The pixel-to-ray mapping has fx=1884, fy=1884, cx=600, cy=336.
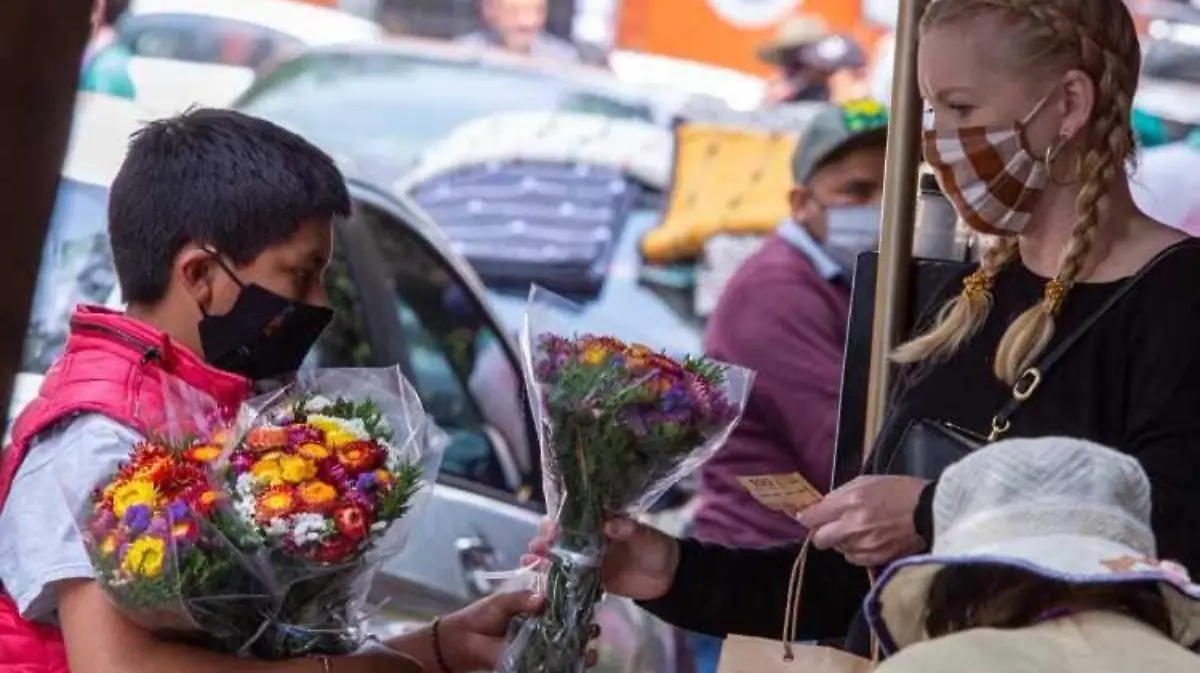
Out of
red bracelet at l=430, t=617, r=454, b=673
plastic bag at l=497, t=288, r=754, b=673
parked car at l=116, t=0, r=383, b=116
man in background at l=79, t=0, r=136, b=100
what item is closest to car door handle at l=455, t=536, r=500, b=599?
parked car at l=116, t=0, r=383, b=116

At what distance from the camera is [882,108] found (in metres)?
5.01

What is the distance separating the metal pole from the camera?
9.95ft

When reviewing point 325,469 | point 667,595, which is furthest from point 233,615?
point 667,595

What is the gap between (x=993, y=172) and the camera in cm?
243

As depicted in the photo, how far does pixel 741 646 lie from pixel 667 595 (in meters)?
0.28

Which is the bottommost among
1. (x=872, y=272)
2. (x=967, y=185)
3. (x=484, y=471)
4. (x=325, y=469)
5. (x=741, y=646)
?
(x=484, y=471)

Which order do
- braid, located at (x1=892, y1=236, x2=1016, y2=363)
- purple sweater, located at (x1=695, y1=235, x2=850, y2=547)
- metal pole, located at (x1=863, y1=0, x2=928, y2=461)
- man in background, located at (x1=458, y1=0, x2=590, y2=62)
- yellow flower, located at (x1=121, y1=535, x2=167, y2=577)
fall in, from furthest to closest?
man in background, located at (x1=458, y1=0, x2=590, y2=62) < purple sweater, located at (x1=695, y1=235, x2=850, y2=547) < metal pole, located at (x1=863, y1=0, x2=928, y2=461) < braid, located at (x1=892, y1=236, x2=1016, y2=363) < yellow flower, located at (x1=121, y1=535, x2=167, y2=577)

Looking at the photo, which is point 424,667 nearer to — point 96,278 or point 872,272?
point 872,272

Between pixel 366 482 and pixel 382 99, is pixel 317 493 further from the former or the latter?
pixel 382 99

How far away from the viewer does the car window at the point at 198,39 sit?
543 cm

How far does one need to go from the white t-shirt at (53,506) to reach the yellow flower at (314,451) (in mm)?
248

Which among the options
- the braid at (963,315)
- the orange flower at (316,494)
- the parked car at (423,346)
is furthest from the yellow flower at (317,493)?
the parked car at (423,346)

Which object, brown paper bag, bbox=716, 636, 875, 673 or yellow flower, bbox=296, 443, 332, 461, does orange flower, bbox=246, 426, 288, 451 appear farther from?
brown paper bag, bbox=716, 636, 875, 673

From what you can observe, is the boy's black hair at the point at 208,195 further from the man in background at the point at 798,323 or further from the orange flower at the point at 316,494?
the man in background at the point at 798,323
